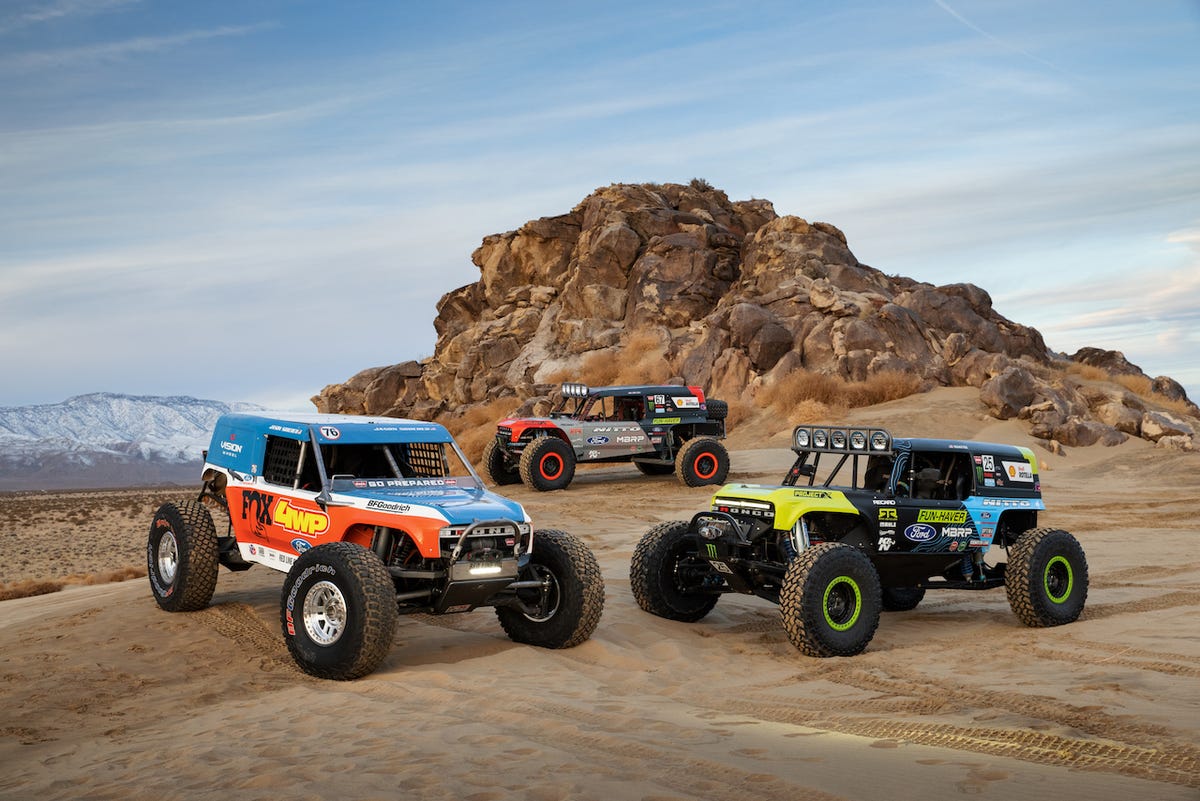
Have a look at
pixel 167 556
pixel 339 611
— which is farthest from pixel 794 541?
pixel 167 556

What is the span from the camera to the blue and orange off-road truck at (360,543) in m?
8.54

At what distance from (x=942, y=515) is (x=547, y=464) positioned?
13.2 metres

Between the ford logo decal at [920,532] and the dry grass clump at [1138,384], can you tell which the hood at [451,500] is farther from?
the dry grass clump at [1138,384]

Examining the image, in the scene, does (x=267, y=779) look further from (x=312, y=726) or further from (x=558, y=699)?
(x=558, y=699)

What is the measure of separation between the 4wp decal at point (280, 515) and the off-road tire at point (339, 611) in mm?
872

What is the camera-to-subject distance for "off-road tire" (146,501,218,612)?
36.0ft

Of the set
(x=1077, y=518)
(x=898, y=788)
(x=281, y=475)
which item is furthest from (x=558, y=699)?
(x=1077, y=518)

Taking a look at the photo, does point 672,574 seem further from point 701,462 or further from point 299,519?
point 701,462

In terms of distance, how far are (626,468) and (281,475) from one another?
18655mm

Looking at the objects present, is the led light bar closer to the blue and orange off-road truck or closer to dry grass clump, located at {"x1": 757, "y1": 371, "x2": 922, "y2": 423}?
the blue and orange off-road truck

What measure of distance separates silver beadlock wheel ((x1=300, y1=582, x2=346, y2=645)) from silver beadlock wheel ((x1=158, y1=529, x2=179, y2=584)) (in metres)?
3.28

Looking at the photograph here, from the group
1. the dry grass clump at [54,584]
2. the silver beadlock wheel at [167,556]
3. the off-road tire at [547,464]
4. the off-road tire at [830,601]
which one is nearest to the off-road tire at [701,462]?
the off-road tire at [547,464]

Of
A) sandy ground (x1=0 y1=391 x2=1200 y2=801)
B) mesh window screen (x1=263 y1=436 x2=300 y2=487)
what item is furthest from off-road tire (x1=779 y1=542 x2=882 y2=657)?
mesh window screen (x1=263 y1=436 x2=300 y2=487)

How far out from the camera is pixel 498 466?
24672 mm
